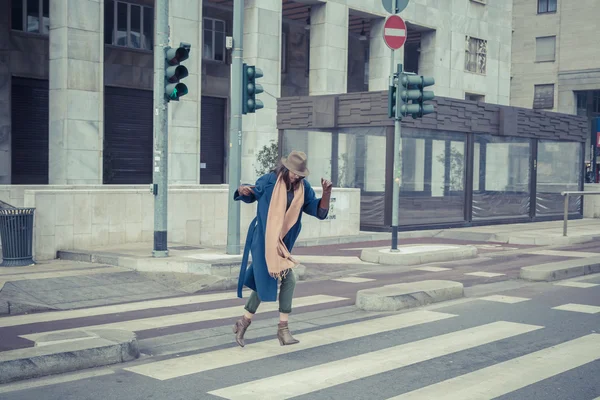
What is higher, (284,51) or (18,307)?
(284,51)

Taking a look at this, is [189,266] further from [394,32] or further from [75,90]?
[75,90]

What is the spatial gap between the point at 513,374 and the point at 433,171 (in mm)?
14512

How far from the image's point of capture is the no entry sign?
47.2ft

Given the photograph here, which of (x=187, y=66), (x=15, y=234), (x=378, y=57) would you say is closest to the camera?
(x=15, y=234)

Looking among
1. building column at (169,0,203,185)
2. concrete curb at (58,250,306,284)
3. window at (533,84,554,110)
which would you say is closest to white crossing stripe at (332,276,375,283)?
concrete curb at (58,250,306,284)

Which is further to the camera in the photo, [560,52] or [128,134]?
[560,52]

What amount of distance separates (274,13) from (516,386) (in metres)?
24.1

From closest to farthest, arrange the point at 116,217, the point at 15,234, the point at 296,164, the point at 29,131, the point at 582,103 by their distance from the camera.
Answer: the point at 296,164
the point at 15,234
the point at 116,217
the point at 29,131
the point at 582,103

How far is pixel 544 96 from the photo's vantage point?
56656 millimetres

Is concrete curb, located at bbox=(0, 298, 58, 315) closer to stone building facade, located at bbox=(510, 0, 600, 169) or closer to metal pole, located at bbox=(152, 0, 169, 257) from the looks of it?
metal pole, located at bbox=(152, 0, 169, 257)

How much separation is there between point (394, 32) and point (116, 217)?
6.21 meters

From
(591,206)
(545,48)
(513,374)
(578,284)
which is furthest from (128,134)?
(545,48)

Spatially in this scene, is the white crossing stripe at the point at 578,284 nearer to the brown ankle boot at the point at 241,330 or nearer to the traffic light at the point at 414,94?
the traffic light at the point at 414,94

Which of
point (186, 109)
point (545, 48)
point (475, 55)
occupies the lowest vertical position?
point (186, 109)
